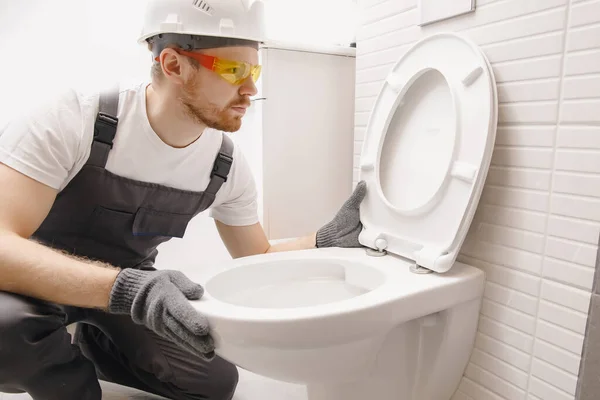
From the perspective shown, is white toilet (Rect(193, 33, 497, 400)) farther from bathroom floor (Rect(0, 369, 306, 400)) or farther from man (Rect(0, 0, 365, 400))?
bathroom floor (Rect(0, 369, 306, 400))

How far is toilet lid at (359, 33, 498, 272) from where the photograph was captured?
70cm

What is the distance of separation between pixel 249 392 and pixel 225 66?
76 cm

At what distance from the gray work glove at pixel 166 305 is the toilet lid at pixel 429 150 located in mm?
382

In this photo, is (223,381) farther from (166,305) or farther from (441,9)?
(441,9)

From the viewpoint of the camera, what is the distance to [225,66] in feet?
2.57

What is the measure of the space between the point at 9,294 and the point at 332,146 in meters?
0.92

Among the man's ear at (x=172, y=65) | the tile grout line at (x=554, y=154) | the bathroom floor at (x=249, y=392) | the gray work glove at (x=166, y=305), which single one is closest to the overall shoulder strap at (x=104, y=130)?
the man's ear at (x=172, y=65)

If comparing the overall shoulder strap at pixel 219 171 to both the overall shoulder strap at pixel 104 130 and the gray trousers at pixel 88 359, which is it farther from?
Result: the gray trousers at pixel 88 359

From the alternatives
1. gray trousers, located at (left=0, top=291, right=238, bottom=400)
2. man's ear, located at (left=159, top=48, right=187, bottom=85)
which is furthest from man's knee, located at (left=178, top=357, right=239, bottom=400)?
man's ear, located at (left=159, top=48, right=187, bottom=85)

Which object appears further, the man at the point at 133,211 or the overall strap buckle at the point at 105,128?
the overall strap buckle at the point at 105,128

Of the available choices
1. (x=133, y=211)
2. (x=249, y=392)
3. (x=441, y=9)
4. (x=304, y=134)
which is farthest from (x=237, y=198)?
(x=441, y=9)

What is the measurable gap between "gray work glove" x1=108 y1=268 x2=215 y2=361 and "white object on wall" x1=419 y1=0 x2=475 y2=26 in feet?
2.09

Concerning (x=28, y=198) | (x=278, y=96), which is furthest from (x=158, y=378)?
(x=278, y=96)

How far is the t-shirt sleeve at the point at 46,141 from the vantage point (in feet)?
2.33
